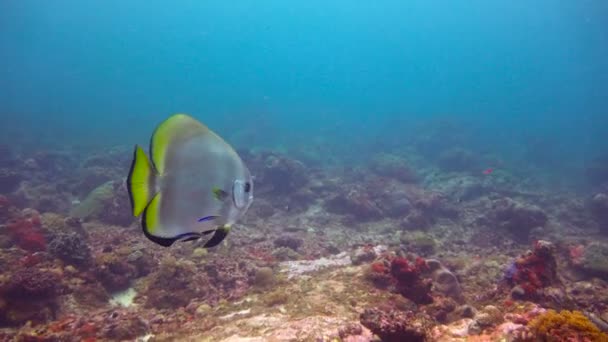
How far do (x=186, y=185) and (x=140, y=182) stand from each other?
0.19 meters

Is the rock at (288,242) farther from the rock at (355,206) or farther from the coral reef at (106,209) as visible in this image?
the coral reef at (106,209)

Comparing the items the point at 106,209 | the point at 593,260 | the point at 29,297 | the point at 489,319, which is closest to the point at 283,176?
the point at 106,209

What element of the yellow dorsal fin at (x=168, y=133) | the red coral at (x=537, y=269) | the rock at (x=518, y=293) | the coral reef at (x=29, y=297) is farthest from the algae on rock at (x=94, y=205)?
the red coral at (x=537, y=269)

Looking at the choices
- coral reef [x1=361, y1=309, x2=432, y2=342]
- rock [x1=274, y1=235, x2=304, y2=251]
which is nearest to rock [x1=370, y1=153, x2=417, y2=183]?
rock [x1=274, y1=235, x2=304, y2=251]

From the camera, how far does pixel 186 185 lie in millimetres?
1490

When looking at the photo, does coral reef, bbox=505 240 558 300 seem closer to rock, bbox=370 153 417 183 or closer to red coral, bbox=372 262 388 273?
red coral, bbox=372 262 388 273

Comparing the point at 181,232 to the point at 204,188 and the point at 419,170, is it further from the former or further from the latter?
the point at 419,170

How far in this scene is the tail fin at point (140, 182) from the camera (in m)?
1.36

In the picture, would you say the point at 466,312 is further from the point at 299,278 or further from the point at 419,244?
the point at 419,244

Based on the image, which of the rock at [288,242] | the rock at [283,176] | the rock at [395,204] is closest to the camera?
the rock at [288,242]

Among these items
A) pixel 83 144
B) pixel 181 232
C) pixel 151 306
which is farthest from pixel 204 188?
pixel 83 144

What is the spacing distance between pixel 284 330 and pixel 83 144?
31.5m

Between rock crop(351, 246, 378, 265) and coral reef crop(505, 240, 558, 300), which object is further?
rock crop(351, 246, 378, 265)

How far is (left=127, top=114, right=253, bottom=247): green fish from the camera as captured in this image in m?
1.39
